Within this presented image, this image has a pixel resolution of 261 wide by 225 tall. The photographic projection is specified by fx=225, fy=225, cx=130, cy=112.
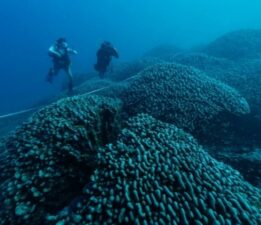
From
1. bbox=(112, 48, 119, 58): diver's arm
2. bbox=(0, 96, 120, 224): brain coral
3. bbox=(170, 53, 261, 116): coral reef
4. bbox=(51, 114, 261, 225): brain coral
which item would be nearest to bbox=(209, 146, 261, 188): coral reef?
bbox=(51, 114, 261, 225): brain coral

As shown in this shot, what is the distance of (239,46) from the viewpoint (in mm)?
14961

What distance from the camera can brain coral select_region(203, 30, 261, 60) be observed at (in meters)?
14.2

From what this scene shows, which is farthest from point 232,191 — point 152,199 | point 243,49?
point 243,49

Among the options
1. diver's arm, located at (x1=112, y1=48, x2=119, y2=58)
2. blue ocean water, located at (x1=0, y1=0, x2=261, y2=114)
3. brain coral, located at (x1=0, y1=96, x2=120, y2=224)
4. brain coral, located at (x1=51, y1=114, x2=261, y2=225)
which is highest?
blue ocean water, located at (x1=0, y1=0, x2=261, y2=114)

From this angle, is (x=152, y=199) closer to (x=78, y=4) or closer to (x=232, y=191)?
(x=232, y=191)

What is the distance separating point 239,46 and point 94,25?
136 meters

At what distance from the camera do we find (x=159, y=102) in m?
5.61

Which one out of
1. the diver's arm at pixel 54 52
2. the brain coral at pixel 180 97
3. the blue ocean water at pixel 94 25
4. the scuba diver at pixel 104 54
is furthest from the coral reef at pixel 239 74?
the blue ocean water at pixel 94 25

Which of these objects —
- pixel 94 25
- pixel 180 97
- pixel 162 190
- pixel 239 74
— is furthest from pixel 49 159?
pixel 94 25

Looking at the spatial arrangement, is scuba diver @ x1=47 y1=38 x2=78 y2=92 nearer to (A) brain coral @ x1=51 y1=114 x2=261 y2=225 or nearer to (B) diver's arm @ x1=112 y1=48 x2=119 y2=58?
(B) diver's arm @ x1=112 y1=48 x2=119 y2=58

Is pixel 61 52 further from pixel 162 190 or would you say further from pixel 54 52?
pixel 162 190

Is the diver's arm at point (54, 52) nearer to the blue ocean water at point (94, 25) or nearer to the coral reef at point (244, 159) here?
the coral reef at point (244, 159)

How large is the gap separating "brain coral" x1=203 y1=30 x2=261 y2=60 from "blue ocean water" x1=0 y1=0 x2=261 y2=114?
195 ft

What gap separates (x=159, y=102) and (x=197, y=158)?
2471mm
